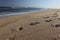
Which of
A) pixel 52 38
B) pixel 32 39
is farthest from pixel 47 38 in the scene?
pixel 32 39

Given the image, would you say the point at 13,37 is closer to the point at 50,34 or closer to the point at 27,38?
the point at 27,38

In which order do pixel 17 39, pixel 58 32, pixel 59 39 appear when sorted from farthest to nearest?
pixel 58 32
pixel 17 39
pixel 59 39

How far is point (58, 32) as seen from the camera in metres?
5.83

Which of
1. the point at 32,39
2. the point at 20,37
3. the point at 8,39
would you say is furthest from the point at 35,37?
the point at 8,39

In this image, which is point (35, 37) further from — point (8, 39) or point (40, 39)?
point (8, 39)

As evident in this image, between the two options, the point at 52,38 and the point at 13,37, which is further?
the point at 13,37

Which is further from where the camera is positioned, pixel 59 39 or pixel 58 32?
pixel 58 32

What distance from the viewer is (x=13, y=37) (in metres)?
5.55

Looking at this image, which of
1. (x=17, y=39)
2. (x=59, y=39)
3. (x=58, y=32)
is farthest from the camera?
(x=58, y=32)

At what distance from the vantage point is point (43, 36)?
5.41 m

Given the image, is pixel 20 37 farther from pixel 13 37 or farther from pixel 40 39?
pixel 40 39

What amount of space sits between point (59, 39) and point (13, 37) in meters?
1.65

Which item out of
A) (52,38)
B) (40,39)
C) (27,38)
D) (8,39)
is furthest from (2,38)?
(52,38)

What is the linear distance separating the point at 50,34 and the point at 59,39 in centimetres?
71
